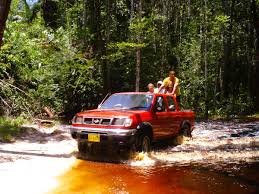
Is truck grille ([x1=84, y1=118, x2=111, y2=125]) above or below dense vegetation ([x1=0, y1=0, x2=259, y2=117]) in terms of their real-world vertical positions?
below

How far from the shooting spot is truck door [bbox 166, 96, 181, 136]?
1183cm

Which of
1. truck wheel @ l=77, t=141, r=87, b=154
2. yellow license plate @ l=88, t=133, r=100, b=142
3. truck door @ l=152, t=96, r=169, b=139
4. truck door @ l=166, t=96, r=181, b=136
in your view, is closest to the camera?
yellow license plate @ l=88, t=133, r=100, b=142

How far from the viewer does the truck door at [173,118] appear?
11828mm

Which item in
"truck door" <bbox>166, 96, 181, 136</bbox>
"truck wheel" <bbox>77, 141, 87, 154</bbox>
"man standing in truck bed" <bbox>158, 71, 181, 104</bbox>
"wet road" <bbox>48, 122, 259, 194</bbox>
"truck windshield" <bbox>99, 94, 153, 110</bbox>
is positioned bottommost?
"wet road" <bbox>48, 122, 259, 194</bbox>

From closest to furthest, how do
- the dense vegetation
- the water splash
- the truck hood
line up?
1. the truck hood
2. the water splash
3. the dense vegetation

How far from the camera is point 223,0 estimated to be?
30.6m

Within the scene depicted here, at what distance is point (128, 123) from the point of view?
9.66 metres

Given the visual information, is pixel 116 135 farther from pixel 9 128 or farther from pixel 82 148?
pixel 9 128

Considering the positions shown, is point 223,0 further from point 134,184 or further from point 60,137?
point 134,184

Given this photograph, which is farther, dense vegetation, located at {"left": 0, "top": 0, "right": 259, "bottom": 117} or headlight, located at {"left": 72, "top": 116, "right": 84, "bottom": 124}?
dense vegetation, located at {"left": 0, "top": 0, "right": 259, "bottom": 117}

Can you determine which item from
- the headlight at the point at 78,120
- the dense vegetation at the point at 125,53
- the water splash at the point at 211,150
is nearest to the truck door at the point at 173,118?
the water splash at the point at 211,150

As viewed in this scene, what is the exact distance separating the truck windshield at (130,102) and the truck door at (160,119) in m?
0.25

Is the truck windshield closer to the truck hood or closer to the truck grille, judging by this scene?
the truck hood

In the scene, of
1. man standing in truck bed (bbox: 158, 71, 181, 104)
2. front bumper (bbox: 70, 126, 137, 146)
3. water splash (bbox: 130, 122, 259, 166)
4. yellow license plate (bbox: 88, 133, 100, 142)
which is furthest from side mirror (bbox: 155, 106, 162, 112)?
man standing in truck bed (bbox: 158, 71, 181, 104)
